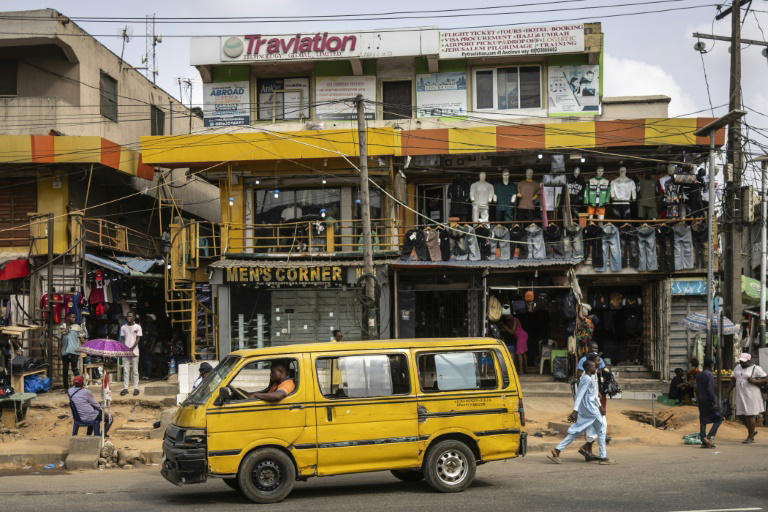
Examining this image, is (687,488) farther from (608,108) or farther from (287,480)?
(608,108)

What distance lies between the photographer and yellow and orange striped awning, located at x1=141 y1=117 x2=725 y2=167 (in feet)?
71.2

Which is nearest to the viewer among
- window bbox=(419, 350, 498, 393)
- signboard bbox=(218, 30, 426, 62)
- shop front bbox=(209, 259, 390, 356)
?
window bbox=(419, 350, 498, 393)

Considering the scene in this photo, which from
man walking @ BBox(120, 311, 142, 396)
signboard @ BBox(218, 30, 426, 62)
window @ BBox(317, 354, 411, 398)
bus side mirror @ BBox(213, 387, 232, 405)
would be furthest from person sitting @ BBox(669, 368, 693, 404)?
bus side mirror @ BBox(213, 387, 232, 405)

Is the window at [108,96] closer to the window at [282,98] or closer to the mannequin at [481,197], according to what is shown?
the window at [282,98]

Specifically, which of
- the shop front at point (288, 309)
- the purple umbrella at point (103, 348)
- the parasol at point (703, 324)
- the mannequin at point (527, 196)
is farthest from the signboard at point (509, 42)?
the purple umbrella at point (103, 348)

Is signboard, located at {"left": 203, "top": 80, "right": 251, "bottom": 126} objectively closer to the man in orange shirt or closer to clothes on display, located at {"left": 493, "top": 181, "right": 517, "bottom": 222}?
clothes on display, located at {"left": 493, "top": 181, "right": 517, "bottom": 222}

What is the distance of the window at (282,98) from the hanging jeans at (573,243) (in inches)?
350

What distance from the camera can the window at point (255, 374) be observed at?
387 inches

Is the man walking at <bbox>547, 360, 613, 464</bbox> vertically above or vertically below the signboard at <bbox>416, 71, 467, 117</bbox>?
below

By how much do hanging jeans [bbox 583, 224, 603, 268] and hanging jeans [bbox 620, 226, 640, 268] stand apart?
0.60m

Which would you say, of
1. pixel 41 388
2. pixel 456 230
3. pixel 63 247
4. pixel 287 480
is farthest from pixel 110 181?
pixel 287 480

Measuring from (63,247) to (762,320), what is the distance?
20615 millimetres

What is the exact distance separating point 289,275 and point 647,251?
9.76 metres

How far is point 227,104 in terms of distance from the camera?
25.0 meters
